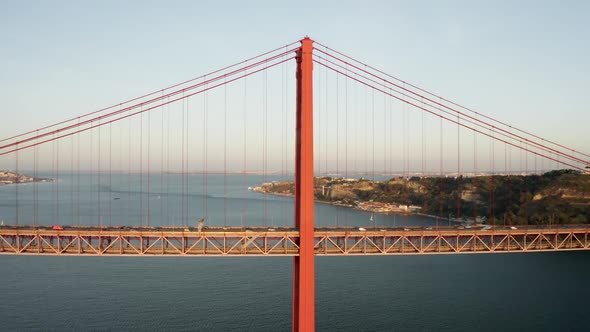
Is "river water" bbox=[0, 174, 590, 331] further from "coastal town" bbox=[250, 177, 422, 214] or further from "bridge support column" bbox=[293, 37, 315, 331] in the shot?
"coastal town" bbox=[250, 177, 422, 214]

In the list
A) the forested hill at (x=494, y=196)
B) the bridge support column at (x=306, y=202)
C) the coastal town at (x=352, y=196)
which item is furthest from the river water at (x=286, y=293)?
the coastal town at (x=352, y=196)

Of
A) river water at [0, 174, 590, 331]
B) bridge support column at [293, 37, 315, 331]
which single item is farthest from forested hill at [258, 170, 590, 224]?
bridge support column at [293, 37, 315, 331]

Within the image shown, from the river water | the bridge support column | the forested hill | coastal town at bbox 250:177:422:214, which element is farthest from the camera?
coastal town at bbox 250:177:422:214

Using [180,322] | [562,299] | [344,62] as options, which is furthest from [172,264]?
[562,299]

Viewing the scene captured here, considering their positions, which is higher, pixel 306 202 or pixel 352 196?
pixel 306 202

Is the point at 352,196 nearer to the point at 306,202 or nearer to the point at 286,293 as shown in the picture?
the point at 286,293

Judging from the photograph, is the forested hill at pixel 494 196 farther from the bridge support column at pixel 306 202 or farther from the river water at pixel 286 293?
the bridge support column at pixel 306 202

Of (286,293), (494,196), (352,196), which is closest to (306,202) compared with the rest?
(286,293)
